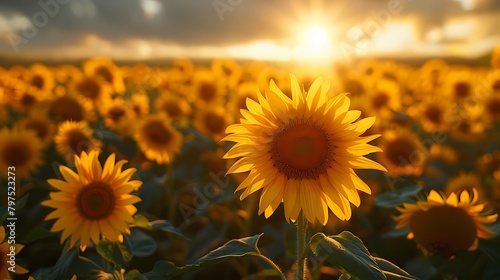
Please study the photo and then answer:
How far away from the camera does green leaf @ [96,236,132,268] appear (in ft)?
9.25

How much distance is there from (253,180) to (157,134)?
3.56m

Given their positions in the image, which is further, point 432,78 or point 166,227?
point 432,78

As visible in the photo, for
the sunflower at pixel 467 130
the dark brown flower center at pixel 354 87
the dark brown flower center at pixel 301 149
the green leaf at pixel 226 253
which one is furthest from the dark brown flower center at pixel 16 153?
the sunflower at pixel 467 130

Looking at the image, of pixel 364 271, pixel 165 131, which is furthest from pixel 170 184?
pixel 364 271

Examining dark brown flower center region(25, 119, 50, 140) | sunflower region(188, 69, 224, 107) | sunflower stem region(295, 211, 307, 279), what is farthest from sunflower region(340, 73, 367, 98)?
sunflower stem region(295, 211, 307, 279)

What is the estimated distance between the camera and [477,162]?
6.72 meters

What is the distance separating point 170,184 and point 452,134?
4051 millimetres

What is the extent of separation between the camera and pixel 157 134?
582 centimetres

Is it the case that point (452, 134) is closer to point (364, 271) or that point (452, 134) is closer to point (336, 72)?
point (336, 72)

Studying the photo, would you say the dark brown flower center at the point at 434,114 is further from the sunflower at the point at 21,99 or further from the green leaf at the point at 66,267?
the green leaf at the point at 66,267

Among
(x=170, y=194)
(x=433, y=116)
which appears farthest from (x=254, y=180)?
(x=433, y=116)

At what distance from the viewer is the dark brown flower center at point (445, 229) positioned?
9.81 ft

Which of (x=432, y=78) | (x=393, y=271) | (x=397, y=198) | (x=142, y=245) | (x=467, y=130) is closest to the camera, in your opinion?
(x=393, y=271)

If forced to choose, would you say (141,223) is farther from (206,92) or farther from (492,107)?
(206,92)
